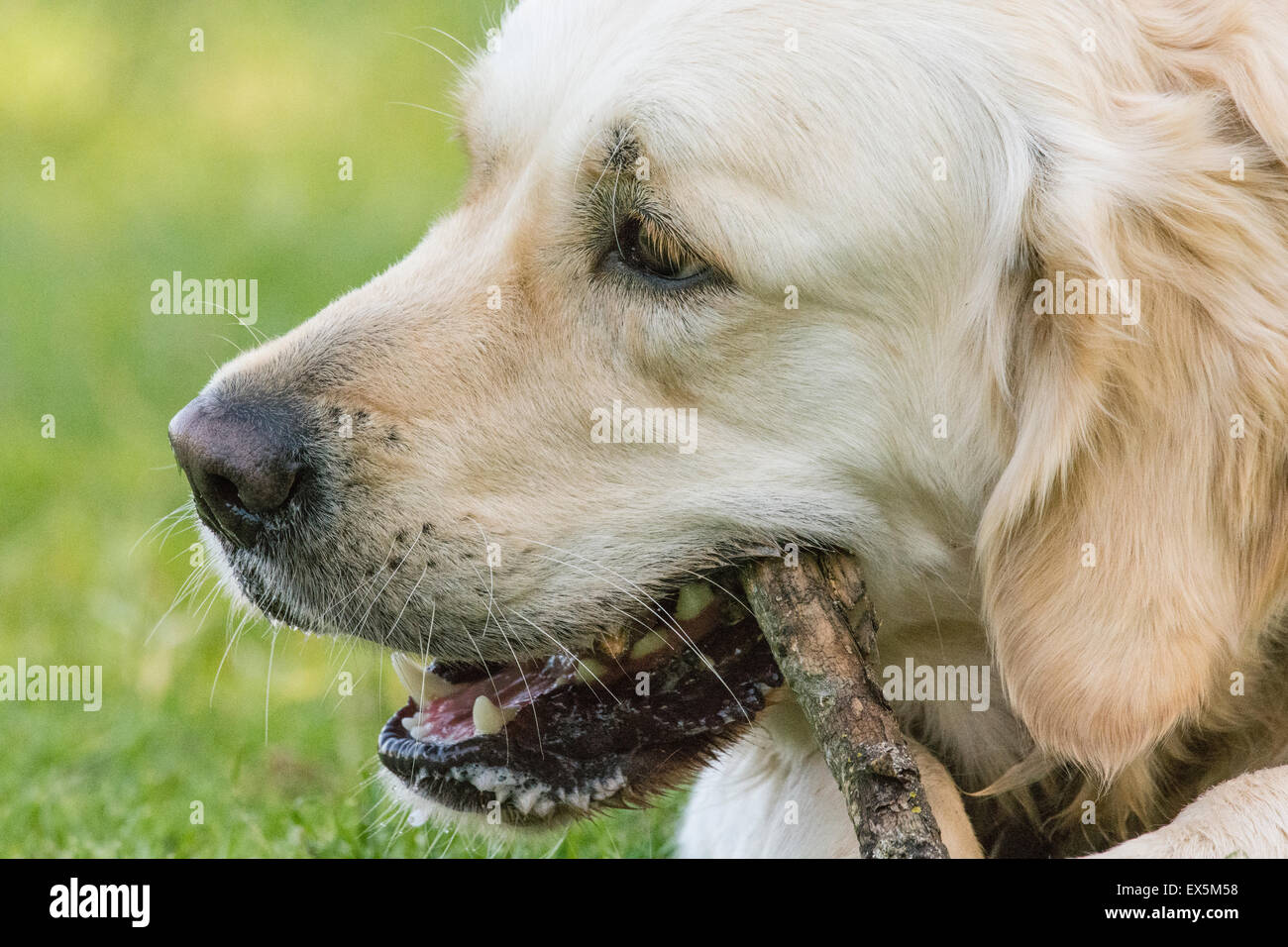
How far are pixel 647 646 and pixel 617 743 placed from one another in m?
0.23

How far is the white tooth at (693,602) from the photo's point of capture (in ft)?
10.8

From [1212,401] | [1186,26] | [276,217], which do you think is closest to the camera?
[1212,401]

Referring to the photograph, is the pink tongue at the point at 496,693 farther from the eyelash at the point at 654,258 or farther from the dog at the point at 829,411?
the eyelash at the point at 654,258

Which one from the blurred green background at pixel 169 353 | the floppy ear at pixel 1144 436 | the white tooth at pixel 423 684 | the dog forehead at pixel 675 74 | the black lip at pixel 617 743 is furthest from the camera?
the blurred green background at pixel 169 353

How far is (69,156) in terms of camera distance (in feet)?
32.7

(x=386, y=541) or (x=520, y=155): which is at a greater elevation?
(x=520, y=155)

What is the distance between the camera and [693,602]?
3297mm

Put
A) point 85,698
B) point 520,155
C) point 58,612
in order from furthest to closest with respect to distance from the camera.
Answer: point 58,612 → point 85,698 → point 520,155

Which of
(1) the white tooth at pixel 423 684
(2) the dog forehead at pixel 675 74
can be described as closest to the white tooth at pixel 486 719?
(1) the white tooth at pixel 423 684

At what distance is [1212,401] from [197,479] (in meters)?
2.03

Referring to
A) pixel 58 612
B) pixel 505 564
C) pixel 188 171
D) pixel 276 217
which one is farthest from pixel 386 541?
pixel 188 171

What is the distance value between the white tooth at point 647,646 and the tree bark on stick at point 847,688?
0.84 feet

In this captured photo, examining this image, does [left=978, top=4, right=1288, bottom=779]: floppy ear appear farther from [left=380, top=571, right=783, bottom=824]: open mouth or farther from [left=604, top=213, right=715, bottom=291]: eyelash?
[left=604, top=213, right=715, bottom=291]: eyelash

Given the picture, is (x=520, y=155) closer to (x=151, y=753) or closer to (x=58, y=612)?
(x=151, y=753)
